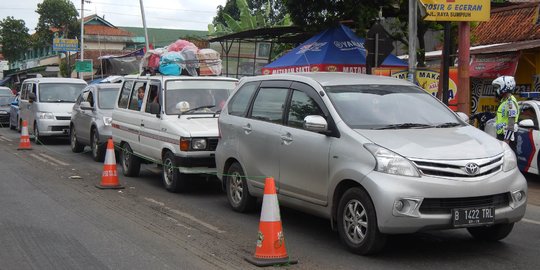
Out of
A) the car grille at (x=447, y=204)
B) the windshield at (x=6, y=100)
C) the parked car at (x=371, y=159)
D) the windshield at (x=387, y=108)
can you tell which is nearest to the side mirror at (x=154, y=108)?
the parked car at (x=371, y=159)

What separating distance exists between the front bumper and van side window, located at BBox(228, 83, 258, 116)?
2941mm

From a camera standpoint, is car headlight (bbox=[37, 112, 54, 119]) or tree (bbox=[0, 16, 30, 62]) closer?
car headlight (bbox=[37, 112, 54, 119])

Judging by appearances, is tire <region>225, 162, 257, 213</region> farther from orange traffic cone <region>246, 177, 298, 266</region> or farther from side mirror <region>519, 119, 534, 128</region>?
side mirror <region>519, 119, 534, 128</region>

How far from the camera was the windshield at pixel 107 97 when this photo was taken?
15.5m

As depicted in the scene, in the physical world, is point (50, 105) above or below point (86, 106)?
below

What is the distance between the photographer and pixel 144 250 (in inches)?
257

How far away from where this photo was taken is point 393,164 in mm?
5805

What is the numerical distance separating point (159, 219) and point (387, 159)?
3587mm

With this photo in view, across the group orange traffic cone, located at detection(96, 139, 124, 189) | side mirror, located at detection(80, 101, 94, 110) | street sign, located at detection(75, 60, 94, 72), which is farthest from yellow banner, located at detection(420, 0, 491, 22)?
street sign, located at detection(75, 60, 94, 72)

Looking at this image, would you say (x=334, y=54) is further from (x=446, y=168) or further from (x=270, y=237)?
(x=270, y=237)

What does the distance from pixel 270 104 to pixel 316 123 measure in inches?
58.6

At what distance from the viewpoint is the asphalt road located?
239 inches

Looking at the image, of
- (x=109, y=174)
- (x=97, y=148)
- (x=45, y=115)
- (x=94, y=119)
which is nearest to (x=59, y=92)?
(x=45, y=115)

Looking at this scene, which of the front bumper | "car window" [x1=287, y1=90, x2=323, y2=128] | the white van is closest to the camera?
the front bumper
